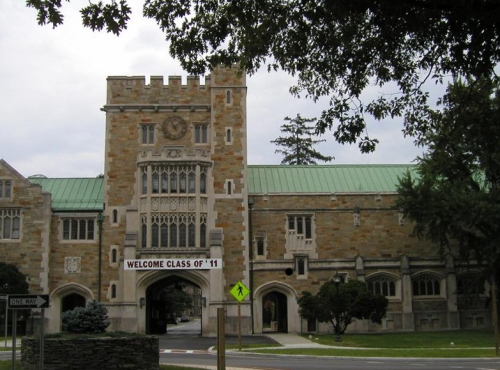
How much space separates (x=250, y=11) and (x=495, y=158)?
16022 millimetres

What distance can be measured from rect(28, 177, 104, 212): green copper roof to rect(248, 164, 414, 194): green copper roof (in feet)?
29.5

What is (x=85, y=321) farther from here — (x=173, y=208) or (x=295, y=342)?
(x=173, y=208)

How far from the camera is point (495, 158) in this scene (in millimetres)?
26438

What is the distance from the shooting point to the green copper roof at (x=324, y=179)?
4431cm

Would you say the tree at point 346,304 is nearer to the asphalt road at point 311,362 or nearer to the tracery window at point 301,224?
the tracery window at point 301,224

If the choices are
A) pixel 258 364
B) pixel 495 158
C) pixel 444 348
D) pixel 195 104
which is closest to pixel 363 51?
pixel 258 364

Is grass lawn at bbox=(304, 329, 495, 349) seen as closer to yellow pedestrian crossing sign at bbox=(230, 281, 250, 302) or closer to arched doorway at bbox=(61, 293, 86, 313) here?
yellow pedestrian crossing sign at bbox=(230, 281, 250, 302)

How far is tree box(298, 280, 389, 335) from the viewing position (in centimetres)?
3600

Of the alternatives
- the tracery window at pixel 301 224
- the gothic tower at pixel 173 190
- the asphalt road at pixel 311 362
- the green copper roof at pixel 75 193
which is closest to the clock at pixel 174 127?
the gothic tower at pixel 173 190

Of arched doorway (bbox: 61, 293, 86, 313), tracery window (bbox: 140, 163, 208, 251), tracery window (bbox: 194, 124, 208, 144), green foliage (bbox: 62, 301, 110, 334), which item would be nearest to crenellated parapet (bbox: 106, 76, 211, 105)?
tracery window (bbox: 194, 124, 208, 144)

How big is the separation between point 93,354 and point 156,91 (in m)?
26.2

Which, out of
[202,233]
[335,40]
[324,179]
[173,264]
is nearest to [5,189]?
[173,264]

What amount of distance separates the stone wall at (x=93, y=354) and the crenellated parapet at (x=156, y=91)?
25.5m

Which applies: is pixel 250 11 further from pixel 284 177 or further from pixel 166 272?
pixel 284 177
